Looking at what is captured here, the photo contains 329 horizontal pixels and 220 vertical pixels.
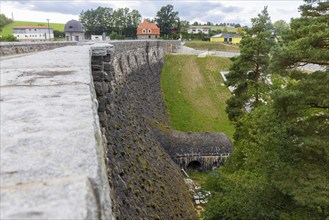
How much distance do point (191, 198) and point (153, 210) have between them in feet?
18.9

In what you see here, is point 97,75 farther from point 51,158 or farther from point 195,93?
point 195,93

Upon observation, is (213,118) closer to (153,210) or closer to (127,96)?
(127,96)

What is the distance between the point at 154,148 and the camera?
15.0m

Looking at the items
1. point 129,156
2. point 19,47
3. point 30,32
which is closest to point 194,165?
point 129,156

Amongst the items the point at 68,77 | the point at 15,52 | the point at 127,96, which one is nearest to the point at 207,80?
the point at 127,96

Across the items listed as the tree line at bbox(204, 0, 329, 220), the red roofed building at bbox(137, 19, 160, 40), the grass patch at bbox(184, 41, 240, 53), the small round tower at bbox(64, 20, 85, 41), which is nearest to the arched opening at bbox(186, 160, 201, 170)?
the tree line at bbox(204, 0, 329, 220)

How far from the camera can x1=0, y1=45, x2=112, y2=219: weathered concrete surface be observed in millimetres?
1064

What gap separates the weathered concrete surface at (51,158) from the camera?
1064 millimetres

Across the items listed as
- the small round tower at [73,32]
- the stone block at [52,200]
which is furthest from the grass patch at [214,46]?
the stone block at [52,200]

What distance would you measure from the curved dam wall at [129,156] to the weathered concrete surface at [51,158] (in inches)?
137

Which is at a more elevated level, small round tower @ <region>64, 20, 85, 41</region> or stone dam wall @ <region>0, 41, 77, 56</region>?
small round tower @ <region>64, 20, 85, 41</region>

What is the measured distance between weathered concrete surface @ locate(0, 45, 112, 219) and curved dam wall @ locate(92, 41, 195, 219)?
3480 mm

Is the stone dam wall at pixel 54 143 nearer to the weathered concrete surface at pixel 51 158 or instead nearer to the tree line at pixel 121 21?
the weathered concrete surface at pixel 51 158

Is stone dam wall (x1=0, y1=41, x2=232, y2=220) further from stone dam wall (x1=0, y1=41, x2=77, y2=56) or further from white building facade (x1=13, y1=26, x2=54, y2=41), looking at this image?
white building facade (x1=13, y1=26, x2=54, y2=41)
